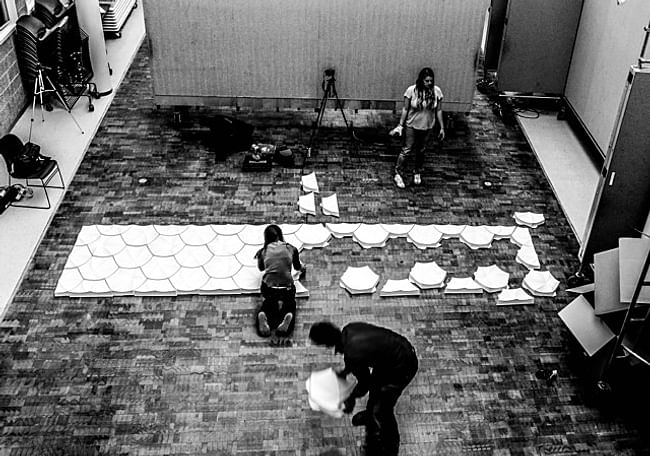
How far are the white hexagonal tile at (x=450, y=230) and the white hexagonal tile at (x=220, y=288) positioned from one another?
2.38 meters

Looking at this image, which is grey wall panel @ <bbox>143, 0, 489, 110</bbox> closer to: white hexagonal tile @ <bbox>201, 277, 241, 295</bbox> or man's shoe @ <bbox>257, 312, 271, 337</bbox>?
white hexagonal tile @ <bbox>201, 277, 241, 295</bbox>

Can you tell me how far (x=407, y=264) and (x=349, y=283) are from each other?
73 cm

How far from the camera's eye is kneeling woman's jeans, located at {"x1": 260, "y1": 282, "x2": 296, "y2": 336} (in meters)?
6.42

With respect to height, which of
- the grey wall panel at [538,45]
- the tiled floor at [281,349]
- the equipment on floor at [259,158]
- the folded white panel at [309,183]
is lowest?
the tiled floor at [281,349]

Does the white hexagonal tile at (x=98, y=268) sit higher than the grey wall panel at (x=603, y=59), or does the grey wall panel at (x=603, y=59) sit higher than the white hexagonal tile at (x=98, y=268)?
the grey wall panel at (x=603, y=59)

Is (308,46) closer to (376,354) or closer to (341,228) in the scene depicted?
(341,228)

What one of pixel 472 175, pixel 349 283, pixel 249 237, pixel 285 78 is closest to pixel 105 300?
pixel 249 237

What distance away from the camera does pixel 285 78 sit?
9359mm

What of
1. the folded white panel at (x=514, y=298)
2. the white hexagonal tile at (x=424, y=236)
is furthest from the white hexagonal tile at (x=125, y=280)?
the folded white panel at (x=514, y=298)

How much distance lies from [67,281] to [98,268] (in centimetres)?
33

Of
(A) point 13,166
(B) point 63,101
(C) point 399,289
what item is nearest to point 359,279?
(C) point 399,289

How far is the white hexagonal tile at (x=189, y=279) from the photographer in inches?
271

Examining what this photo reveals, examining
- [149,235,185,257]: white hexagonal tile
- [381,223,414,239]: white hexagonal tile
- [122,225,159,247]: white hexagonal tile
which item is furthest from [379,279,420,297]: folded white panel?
[122,225,159,247]: white hexagonal tile

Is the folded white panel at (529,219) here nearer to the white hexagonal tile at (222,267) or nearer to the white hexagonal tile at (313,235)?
the white hexagonal tile at (313,235)
